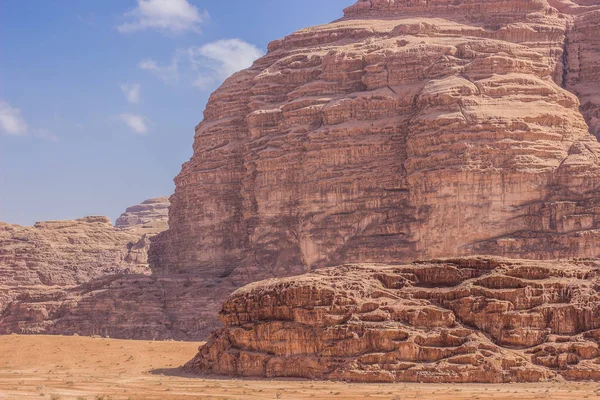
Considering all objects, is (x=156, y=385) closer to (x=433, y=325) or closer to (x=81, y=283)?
(x=433, y=325)

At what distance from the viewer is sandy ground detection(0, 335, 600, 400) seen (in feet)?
151

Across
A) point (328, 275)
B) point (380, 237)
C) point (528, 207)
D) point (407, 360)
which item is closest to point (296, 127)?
point (380, 237)

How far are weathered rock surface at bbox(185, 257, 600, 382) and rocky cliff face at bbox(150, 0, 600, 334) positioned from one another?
1132 inches

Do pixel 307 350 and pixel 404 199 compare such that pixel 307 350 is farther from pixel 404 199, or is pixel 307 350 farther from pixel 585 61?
pixel 585 61

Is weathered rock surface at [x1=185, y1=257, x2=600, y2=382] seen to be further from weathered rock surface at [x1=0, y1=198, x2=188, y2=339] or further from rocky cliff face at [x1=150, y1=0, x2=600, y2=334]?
weathered rock surface at [x1=0, y1=198, x2=188, y2=339]

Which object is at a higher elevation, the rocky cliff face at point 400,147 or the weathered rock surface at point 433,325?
the rocky cliff face at point 400,147

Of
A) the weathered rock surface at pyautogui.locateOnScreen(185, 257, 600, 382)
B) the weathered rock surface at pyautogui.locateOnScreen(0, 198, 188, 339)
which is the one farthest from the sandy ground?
the weathered rock surface at pyautogui.locateOnScreen(0, 198, 188, 339)

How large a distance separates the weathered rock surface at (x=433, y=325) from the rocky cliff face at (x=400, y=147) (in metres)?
28.7

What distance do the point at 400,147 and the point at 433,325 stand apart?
3976cm

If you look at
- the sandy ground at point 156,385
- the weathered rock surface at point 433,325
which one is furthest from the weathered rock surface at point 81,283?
the weathered rock surface at point 433,325

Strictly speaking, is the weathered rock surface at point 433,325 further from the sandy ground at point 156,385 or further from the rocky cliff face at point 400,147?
the rocky cliff face at point 400,147

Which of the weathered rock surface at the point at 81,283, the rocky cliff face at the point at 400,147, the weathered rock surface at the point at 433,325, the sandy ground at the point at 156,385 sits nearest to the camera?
the sandy ground at the point at 156,385

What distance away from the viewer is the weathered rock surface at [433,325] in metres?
48.7

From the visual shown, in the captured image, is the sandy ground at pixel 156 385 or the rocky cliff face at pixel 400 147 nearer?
the sandy ground at pixel 156 385
